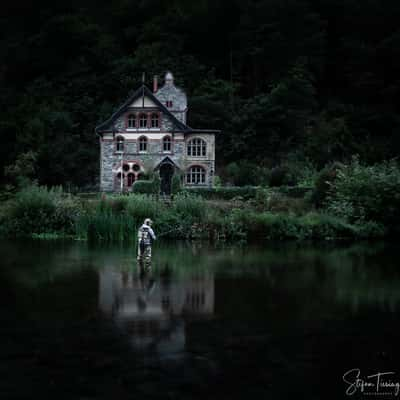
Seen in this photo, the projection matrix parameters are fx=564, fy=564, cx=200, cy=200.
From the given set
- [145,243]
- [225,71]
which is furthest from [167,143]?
[145,243]

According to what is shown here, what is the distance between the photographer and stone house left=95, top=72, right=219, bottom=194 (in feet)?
153

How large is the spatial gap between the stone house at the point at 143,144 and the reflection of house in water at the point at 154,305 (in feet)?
107

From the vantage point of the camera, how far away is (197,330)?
8.95 meters

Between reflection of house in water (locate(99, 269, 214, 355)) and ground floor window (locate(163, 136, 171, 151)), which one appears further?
ground floor window (locate(163, 136, 171, 151))

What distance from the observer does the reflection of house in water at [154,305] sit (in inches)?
334

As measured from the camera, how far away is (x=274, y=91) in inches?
2416

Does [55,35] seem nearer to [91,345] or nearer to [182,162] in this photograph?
[182,162]

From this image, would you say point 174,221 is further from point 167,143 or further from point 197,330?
point 167,143

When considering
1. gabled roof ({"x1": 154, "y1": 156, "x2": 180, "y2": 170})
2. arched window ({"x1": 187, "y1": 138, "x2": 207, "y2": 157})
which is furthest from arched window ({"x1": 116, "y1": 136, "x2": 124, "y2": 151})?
arched window ({"x1": 187, "y1": 138, "x2": 207, "y2": 157})

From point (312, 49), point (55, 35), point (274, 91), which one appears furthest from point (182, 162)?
point (55, 35)

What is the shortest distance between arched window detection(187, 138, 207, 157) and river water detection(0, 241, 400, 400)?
31.6m

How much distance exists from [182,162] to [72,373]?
40.1m

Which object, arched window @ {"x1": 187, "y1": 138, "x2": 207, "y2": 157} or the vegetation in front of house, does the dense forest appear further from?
the vegetation in front of house

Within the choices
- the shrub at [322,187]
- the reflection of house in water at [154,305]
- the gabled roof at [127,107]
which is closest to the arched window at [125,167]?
the gabled roof at [127,107]
